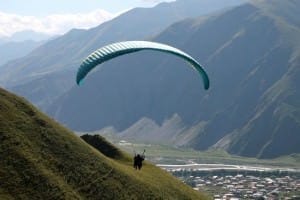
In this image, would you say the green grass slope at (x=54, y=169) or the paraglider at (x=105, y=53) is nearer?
the paraglider at (x=105, y=53)

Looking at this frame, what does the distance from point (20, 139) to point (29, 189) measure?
10.5m

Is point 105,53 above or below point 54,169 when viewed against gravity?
above

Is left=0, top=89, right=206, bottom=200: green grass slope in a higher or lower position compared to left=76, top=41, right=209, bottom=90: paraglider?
lower

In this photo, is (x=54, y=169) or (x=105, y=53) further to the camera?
(x=54, y=169)

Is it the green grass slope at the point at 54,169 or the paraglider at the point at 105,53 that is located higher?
the paraglider at the point at 105,53

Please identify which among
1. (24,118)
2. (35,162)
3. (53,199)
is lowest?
(53,199)

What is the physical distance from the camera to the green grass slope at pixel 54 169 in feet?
213

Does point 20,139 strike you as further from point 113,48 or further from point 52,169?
point 113,48

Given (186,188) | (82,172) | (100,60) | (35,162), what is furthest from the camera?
(186,188)

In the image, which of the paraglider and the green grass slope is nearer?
the paraglider

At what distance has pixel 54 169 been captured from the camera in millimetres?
70188

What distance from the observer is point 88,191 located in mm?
69062

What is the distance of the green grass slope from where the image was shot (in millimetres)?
64812

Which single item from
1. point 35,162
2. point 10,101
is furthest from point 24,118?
point 35,162
